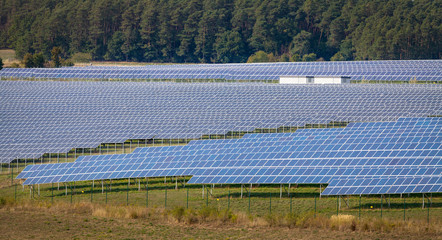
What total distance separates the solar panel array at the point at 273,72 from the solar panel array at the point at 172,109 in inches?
261

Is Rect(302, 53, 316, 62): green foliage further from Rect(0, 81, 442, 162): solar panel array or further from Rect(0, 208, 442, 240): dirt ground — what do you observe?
Rect(0, 208, 442, 240): dirt ground

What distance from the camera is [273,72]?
96.4m

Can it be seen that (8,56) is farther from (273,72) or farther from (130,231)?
(130,231)

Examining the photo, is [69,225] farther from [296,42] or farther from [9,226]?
[296,42]

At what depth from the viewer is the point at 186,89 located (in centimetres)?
8400

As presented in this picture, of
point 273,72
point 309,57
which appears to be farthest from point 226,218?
point 309,57

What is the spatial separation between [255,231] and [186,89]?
165ft

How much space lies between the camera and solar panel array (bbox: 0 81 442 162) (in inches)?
2452

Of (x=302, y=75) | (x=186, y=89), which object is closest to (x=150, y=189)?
(x=186, y=89)

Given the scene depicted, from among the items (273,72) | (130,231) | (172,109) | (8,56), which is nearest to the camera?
(130,231)

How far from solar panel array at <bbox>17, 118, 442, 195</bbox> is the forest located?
287ft

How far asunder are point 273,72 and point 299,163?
2019 inches

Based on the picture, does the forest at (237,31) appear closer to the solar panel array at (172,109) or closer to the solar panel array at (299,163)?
the solar panel array at (172,109)

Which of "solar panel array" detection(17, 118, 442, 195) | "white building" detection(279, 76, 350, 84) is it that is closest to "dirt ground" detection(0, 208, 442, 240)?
"solar panel array" detection(17, 118, 442, 195)
